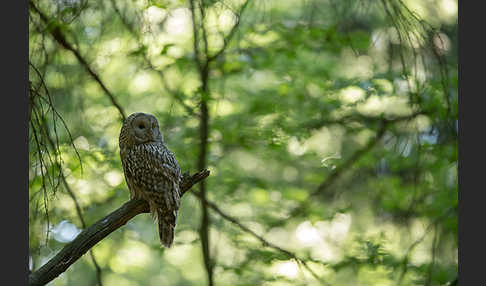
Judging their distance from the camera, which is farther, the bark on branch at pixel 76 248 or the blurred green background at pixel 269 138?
the blurred green background at pixel 269 138

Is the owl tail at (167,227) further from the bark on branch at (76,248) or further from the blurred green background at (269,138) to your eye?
the blurred green background at (269,138)

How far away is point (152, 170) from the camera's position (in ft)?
8.42

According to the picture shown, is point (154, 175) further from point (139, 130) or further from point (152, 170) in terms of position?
point (139, 130)

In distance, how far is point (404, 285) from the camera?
4.13 meters

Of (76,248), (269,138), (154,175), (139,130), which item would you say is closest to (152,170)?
(154,175)

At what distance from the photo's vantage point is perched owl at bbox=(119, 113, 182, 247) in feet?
8.25

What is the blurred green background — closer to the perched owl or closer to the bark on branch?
the perched owl

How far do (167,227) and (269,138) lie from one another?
1.56m

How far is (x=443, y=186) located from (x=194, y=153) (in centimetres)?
216

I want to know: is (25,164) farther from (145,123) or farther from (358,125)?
(358,125)

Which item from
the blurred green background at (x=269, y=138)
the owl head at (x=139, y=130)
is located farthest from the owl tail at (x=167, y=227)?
the blurred green background at (x=269, y=138)

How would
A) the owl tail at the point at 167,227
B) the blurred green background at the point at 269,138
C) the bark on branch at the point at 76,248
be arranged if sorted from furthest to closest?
the blurred green background at the point at 269,138
the owl tail at the point at 167,227
the bark on branch at the point at 76,248

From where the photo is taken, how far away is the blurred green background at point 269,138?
3.54 meters

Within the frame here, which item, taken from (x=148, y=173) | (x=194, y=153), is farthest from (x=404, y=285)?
(x=148, y=173)
